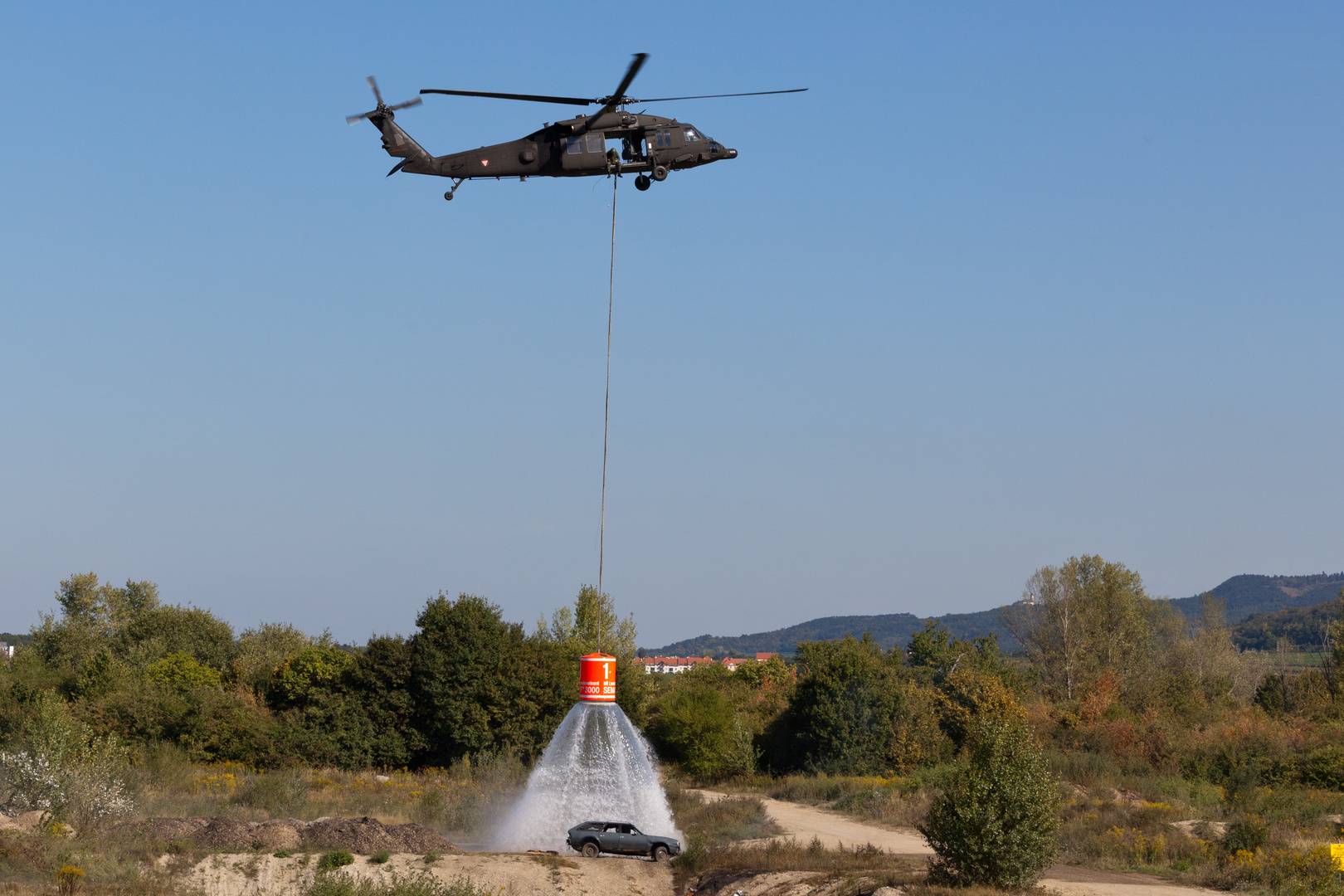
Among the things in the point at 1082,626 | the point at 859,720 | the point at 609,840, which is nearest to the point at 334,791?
the point at 609,840

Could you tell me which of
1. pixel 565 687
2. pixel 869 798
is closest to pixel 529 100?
pixel 869 798

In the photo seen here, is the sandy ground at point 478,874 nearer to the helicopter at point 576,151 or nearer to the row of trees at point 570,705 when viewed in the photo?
the helicopter at point 576,151

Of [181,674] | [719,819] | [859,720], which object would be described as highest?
[181,674]

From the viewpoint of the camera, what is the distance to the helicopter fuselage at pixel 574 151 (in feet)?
89.9

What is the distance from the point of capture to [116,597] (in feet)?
353

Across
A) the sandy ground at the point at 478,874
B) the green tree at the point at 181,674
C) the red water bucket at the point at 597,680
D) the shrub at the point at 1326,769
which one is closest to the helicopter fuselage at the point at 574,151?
the red water bucket at the point at 597,680

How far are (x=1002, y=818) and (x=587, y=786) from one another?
504 inches

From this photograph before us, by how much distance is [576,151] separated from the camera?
27391 mm

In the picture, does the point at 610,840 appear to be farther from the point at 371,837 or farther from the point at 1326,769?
the point at 1326,769

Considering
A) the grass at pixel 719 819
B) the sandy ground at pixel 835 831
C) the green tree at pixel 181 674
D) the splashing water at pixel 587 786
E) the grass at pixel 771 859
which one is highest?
the green tree at pixel 181 674

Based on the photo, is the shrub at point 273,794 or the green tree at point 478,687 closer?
the shrub at point 273,794

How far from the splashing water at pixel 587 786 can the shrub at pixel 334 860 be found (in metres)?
4.73

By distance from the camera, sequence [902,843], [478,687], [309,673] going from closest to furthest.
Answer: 1. [902,843]
2. [478,687]
3. [309,673]

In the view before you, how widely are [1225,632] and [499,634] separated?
73456 millimetres
